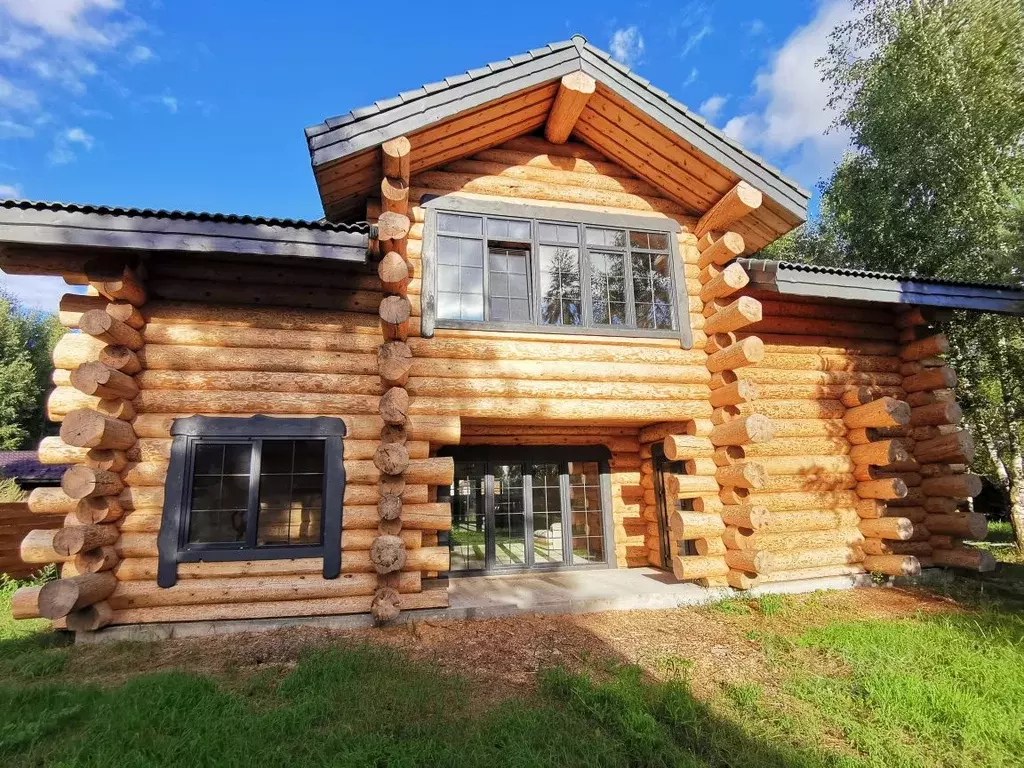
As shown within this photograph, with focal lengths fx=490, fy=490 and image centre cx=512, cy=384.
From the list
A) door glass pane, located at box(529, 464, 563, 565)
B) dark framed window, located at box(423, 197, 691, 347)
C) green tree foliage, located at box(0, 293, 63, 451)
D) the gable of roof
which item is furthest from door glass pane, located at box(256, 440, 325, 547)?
green tree foliage, located at box(0, 293, 63, 451)

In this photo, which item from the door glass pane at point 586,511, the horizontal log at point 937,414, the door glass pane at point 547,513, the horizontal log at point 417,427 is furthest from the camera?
the door glass pane at point 586,511

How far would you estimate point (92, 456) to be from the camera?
590 centimetres

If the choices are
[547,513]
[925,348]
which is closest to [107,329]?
[547,513]

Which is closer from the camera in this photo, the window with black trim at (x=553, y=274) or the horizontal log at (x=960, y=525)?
the window with black trim at (x=553, y=274)

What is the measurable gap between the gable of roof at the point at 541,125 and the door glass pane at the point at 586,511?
17.1ft

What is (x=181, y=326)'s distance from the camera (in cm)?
661

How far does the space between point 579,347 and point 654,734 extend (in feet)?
16.7

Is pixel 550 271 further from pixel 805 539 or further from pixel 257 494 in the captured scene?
pixel 805 539

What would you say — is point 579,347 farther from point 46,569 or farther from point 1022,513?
point 1022,513

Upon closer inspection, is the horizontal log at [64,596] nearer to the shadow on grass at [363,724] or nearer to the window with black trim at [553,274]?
the shadow on grass at [363,724]

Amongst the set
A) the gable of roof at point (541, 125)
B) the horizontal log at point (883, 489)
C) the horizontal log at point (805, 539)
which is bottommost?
the horizontal log at point (805, 539)

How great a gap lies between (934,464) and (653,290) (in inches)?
226

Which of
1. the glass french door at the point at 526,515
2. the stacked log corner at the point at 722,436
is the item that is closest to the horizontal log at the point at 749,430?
the stacked log corner at the point at 722,436

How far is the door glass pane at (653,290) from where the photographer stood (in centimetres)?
815
